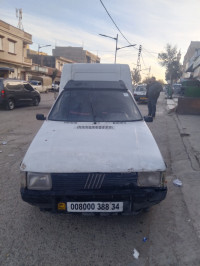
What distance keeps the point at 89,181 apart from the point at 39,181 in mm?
574

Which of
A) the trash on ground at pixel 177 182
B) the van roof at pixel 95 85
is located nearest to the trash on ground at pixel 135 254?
the trash on ground at pixel 177 182

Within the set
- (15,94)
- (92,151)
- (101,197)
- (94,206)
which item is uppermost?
(15,94)

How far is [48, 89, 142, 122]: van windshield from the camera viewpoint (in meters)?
3.83

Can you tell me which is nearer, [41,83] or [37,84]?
[37,84]

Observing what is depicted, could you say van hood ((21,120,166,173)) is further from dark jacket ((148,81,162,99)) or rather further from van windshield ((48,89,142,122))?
dark jacket ((148,81,162,99))

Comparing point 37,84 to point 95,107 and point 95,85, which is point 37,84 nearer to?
point 95,85

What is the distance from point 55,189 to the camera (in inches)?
99.6

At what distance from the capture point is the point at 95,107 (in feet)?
13.1

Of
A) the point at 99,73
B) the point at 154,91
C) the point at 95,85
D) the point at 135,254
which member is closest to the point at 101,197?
the point at 135,254

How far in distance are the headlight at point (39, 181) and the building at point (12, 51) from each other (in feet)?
86.1

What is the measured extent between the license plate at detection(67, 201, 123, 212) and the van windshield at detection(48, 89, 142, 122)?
5.18ft

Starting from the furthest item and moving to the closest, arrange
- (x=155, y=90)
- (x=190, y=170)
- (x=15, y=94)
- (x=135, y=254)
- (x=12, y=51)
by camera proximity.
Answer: (x=12, y=51) < (x=15, y=94) < (x=155, y=90) < (x=190, y=170) < (x=135, y=254)

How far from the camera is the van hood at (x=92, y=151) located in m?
2.54

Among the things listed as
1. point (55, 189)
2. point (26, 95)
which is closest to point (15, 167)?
point (55, 189)
